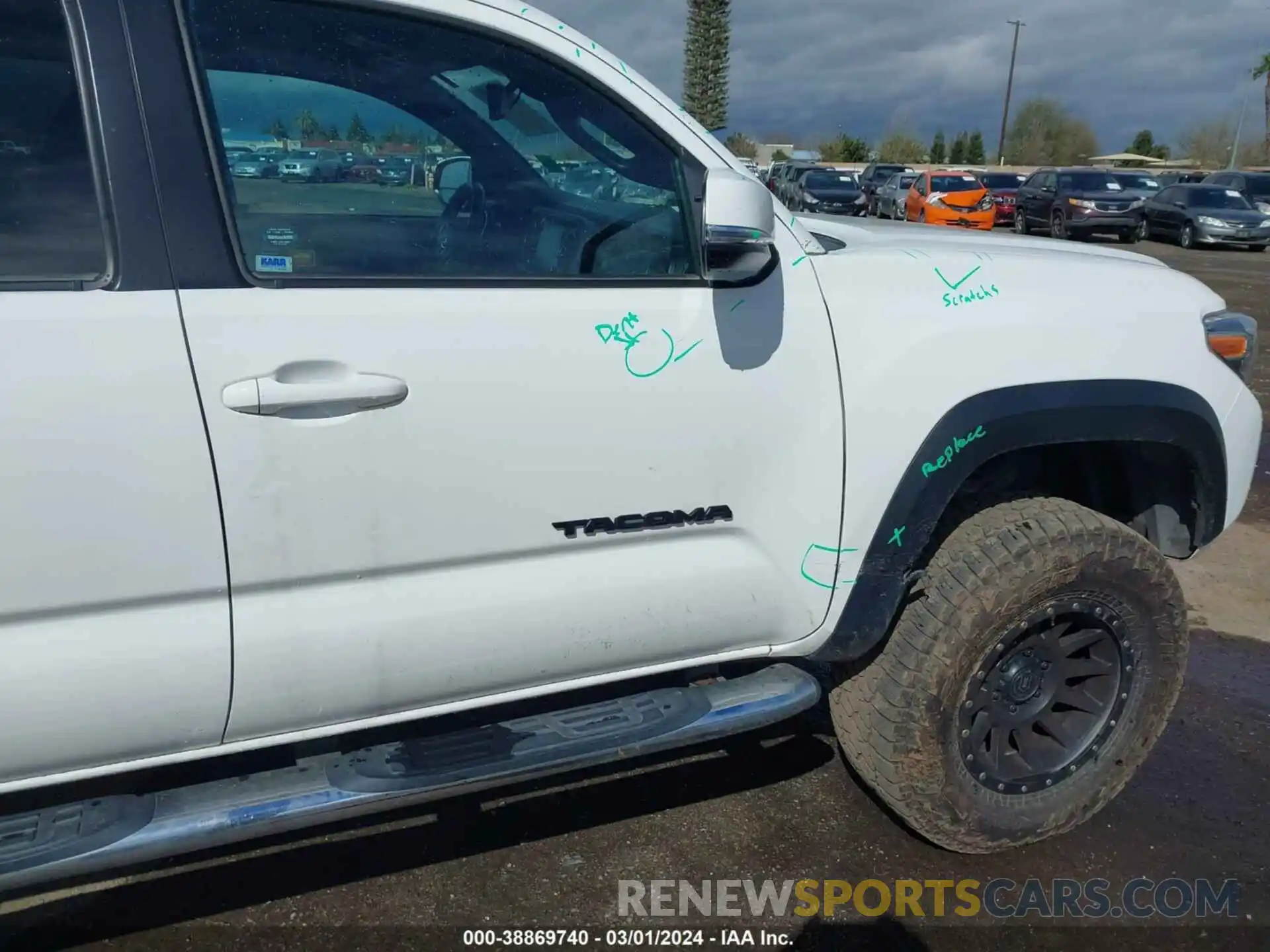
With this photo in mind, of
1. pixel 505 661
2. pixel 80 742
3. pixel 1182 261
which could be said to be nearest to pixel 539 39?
pixel 505 661

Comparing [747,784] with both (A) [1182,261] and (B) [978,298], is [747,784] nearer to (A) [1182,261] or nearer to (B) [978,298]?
(B) [978,298]

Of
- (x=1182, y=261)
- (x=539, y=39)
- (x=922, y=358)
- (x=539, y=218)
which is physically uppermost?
(x=539, y=39)

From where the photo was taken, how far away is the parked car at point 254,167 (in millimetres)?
1974

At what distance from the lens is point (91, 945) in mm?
2459

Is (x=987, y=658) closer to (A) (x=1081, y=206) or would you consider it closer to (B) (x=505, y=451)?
(B) (x=505, y=451)

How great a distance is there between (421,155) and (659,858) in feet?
6.18

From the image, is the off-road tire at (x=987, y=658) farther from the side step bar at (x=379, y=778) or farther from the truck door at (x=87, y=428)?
the truck door at (x=87, y=428)

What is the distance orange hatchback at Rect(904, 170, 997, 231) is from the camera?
24.9 metres

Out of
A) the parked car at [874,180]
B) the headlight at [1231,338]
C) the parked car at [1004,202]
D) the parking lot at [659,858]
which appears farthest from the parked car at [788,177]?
the parking lot at [659,858]

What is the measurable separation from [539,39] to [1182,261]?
20386 mm

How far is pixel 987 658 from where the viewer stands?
2.60 meters

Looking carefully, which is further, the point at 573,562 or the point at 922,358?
the point at 922,358

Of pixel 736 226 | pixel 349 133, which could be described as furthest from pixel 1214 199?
pixel 349 133

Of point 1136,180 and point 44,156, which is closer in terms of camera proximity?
point 44,156
